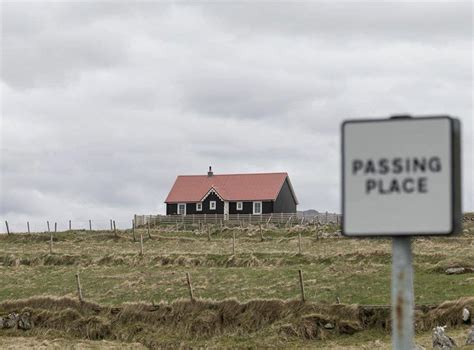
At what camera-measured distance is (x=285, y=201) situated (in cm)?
8881

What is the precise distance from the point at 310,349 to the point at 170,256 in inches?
801

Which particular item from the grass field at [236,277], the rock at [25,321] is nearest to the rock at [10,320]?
the rock at [25,321]

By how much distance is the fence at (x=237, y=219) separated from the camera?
255 feet

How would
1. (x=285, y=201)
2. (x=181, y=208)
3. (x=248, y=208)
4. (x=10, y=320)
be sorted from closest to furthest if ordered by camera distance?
1. (x=10, y=320)
2. (x=248, y=208)
3. (x=181, y=208)
4. (x=285, y=201)

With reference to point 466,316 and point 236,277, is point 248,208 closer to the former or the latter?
point 236,277

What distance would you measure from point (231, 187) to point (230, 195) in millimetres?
1959

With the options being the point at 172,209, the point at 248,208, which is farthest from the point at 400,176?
the point at 172,209

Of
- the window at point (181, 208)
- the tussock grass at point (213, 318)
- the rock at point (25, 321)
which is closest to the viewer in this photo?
the tussock grass at point (213, 318)

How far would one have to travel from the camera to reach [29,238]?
60.3 m

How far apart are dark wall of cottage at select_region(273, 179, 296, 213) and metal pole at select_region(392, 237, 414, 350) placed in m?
79.9

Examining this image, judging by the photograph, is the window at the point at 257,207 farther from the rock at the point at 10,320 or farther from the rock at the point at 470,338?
the rock at the point at 470,338

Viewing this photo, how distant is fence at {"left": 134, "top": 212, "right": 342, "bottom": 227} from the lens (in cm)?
7762

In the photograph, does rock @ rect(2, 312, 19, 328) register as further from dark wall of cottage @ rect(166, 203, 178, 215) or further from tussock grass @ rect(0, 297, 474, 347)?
dark wall of cottage @ rect(166, 203, 178, 215)

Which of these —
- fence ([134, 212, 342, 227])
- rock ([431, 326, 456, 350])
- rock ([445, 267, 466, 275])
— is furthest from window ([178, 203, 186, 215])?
rock ([431, 326, 456, 350])
